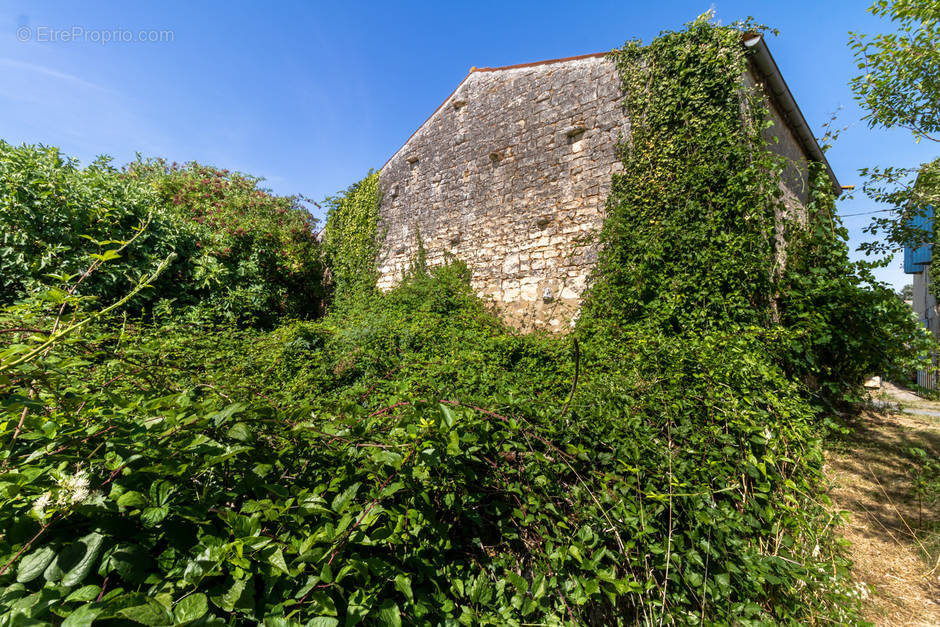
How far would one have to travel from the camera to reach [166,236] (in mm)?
6262

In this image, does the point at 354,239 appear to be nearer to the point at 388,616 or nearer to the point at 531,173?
the point at 531,173

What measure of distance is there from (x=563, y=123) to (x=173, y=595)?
6.89 m

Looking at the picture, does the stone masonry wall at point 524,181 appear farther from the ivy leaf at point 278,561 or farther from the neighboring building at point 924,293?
the neighboring building at point 924,293

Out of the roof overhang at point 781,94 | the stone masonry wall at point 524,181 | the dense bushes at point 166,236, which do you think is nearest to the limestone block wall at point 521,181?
the stone masonry wall at point 524,181

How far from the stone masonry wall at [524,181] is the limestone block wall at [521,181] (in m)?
0.02

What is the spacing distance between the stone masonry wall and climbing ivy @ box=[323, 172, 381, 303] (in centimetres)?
98

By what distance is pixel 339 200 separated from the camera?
990cm

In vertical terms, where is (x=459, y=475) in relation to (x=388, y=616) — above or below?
above

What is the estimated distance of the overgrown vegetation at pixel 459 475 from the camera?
2.63ft

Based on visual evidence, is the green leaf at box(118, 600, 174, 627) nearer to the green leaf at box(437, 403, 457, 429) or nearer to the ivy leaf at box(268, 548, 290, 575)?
the ivy leaf at box(268, 548, 290, 575)

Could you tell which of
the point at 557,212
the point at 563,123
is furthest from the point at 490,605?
the point at 563,123

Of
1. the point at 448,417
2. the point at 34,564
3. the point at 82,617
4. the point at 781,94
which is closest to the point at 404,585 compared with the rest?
the point at 448,417

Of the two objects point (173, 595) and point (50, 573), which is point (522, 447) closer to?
point (173, 595)

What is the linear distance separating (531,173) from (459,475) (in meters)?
6.02
